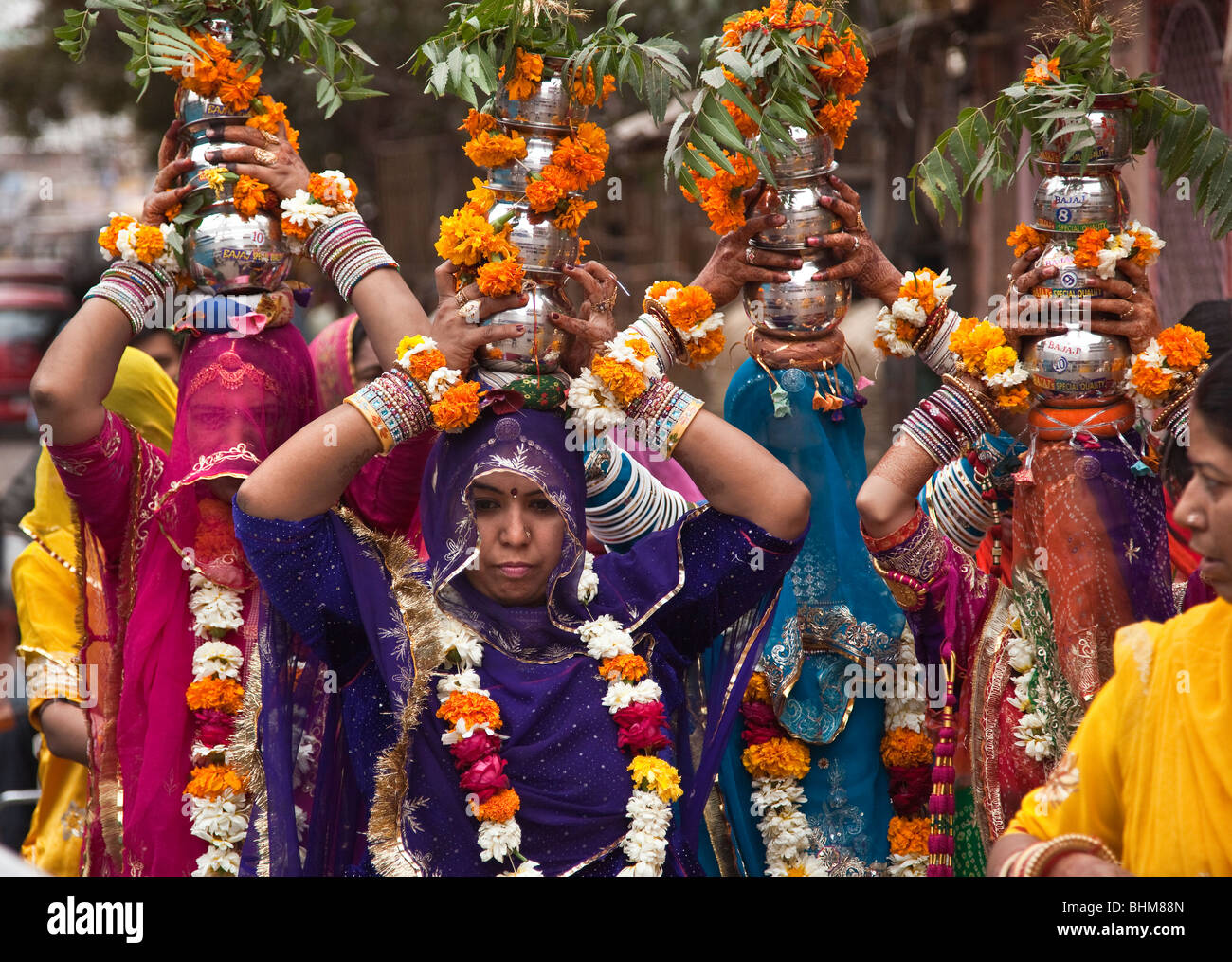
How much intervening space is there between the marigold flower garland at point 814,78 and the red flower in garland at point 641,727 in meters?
1.30

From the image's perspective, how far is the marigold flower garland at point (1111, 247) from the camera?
331cm

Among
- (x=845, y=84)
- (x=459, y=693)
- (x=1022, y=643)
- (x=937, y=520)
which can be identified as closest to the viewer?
(x=459, y=693)

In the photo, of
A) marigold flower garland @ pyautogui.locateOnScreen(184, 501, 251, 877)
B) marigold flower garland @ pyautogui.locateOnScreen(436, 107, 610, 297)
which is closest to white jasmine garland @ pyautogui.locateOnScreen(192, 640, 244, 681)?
marigold flower garland @ pyautogui.locateOnScreen(184, 501, 251, 877)

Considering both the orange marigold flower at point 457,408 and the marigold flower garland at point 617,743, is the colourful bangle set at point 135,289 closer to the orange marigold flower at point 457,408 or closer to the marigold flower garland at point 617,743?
the orange marigold flower at point 457,408

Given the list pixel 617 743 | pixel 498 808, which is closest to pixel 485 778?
pixel 498 808

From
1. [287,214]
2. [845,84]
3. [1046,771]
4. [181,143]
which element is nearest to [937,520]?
[1046,771]

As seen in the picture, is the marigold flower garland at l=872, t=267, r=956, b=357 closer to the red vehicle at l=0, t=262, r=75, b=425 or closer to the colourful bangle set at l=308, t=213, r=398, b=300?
the colourful bangle set at l=308, t=213, r=398, b=300

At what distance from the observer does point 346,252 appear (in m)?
3.66

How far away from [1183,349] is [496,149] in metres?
1.68

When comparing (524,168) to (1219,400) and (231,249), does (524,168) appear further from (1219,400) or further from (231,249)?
(1219,400)

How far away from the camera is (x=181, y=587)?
12.6 feet

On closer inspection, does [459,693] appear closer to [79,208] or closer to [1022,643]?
[1022,643]

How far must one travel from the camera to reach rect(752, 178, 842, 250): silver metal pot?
144 inches

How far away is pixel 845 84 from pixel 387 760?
6.90ft
